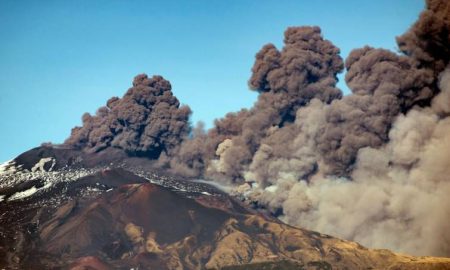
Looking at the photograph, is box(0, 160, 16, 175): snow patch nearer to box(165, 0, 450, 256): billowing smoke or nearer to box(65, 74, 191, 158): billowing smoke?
box(65, 74, 191, 158): billowing smoke

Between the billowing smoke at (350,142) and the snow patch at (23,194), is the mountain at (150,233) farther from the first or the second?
the billowing smoke at (350,142)

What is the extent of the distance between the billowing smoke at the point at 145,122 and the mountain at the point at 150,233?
12898mm

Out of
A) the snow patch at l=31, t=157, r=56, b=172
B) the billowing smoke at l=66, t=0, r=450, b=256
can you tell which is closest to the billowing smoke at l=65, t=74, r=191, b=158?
the billowing smoke at l=66, t=0, r=450, b=256

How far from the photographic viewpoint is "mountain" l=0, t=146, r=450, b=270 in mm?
49469

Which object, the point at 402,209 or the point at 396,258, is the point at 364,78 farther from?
the point at 396,258

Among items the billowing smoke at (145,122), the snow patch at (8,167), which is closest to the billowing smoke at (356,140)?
the billowing smoke at (145,122)

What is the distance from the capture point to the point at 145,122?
87.1 meters

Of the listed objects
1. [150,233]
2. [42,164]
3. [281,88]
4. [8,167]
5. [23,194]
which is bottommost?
[23,194]

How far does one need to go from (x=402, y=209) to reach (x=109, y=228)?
2959 cm

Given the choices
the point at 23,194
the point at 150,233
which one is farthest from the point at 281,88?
the point at 23,194

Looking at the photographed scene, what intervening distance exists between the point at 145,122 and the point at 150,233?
33.6 meters

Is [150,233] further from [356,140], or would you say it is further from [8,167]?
[8,167]

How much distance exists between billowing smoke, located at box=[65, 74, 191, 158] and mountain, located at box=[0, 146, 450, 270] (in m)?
12.9

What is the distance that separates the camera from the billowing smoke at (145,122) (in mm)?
85875
